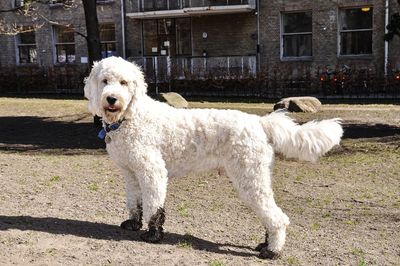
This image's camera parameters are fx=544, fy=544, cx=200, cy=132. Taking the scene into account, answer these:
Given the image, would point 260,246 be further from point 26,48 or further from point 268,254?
point 26,48

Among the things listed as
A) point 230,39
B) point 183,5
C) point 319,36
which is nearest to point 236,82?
point 230,39

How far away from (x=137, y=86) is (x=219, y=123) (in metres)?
0.84

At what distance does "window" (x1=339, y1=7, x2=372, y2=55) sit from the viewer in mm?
24297

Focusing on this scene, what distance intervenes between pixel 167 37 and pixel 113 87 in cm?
2426

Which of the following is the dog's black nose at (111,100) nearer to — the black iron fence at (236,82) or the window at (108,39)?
the black iron fence at (236,82)

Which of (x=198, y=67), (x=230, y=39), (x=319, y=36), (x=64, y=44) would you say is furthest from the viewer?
(x=64, y=44)

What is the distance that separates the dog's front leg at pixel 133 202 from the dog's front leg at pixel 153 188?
330mm

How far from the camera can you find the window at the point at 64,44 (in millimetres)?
30641

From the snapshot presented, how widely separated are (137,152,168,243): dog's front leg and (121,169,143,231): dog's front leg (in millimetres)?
330

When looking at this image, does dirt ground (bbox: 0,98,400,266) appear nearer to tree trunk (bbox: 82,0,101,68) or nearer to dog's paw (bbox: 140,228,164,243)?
dog's paw (bbox: 140,228,164,243)

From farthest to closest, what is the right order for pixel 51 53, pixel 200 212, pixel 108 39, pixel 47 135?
pixel 51 53
pixel 108 39
pixel 47 135
pixel 200 212

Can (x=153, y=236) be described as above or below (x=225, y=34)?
below

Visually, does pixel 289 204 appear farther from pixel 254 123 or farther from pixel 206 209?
pixel 254 123

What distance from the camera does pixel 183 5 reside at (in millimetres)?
27094
